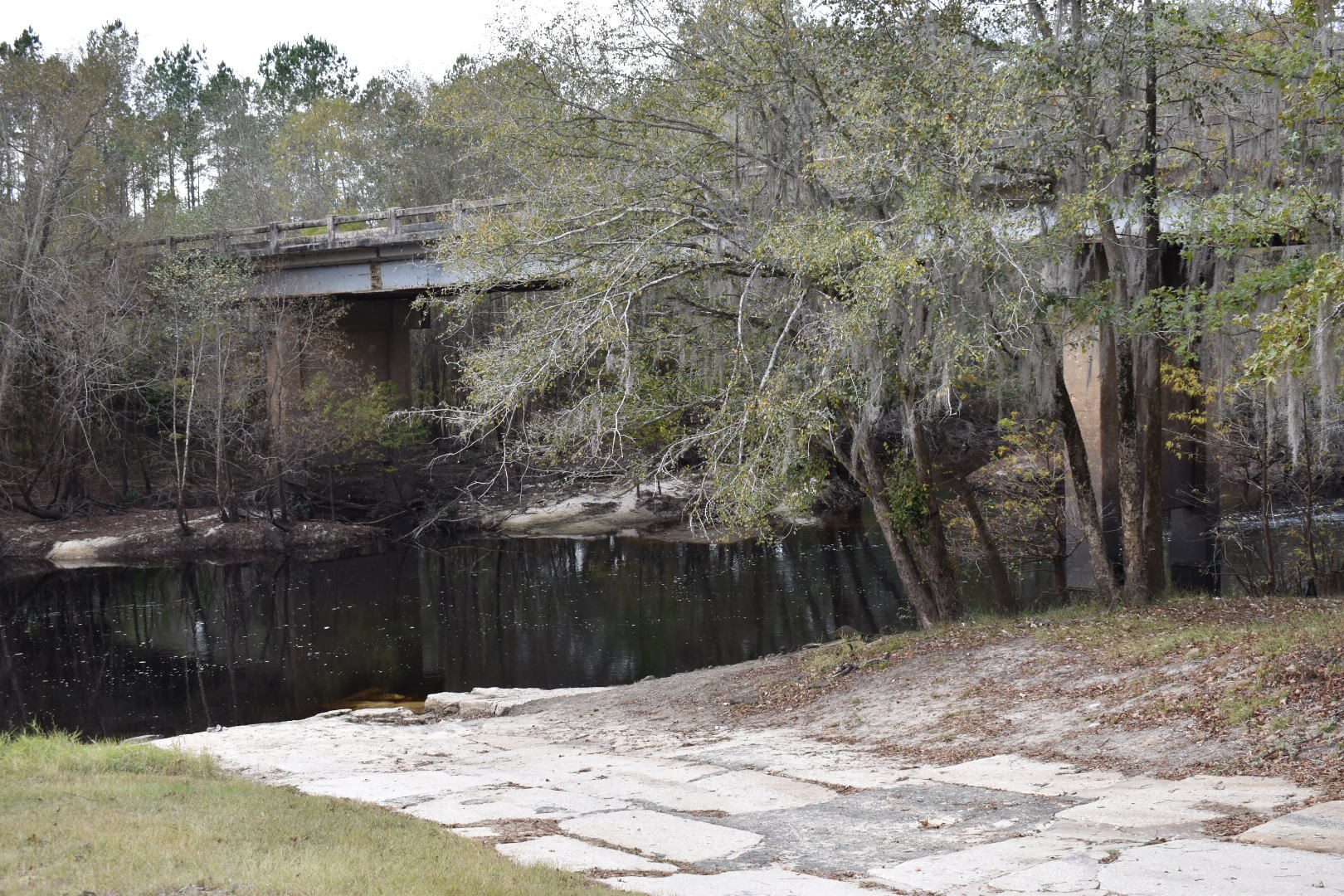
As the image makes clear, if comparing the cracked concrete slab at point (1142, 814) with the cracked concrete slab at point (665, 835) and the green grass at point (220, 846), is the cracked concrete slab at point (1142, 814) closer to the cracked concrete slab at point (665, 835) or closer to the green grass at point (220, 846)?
the cracked concrete slab at point (665, 835)

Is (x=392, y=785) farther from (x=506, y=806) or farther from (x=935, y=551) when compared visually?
(x=935, y=551)

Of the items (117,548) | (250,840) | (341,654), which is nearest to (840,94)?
(250,840)

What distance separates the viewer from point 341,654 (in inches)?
818

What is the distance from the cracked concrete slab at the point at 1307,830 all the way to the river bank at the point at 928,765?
0.02m

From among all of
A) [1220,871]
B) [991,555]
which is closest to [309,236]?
[991,555]

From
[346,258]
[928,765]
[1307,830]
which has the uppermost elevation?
[346,258]

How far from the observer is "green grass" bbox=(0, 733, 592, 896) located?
545 centimetres

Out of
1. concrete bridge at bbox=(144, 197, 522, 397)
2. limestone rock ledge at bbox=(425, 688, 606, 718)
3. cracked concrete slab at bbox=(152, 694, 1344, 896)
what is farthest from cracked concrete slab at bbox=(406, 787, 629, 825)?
concrete bridge at bbox=(144, 197, 522, 397)

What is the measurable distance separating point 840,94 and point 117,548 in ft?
87.3

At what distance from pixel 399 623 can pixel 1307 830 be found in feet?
62.6

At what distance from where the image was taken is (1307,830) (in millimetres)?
6254

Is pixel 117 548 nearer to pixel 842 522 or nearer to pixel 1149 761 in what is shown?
pixel 842 522

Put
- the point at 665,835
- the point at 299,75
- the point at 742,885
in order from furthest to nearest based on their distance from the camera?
the point at 299,75, the point at 665,835, the point at 742,885

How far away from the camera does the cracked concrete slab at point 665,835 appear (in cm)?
682
